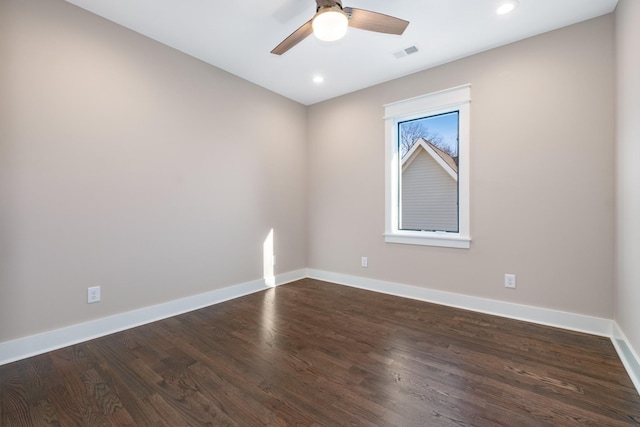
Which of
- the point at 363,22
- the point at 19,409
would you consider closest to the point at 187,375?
the point at 19,409

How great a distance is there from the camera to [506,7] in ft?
7.26

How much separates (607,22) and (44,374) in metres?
4.98

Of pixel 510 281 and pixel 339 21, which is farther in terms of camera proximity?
pixel 510 281

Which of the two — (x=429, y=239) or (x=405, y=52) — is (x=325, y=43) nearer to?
(x=405, y=52)

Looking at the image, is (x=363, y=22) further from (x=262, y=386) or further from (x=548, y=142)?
(x=262, y=386)

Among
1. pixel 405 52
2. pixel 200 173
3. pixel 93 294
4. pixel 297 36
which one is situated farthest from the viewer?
pixel 200 173

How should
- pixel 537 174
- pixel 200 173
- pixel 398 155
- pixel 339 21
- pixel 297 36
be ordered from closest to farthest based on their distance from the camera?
1. pixel 339 21
2. pixel 297 36
3. pixel 537 174
4. pixel 200 173
5. pixel 398 155

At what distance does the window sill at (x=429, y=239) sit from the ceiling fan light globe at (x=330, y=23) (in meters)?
2.29

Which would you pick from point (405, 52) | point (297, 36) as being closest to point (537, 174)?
point (405, 52)

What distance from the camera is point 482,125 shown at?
2865 millimetres

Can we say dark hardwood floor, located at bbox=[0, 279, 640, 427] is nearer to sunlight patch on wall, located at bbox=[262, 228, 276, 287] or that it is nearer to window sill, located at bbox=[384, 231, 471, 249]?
window sill, located at bbox=[384, 231, 471, 249]

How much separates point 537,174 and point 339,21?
2.25 m

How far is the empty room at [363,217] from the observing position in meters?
1.70

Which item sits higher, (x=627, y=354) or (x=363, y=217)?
(x=363, y=217)
